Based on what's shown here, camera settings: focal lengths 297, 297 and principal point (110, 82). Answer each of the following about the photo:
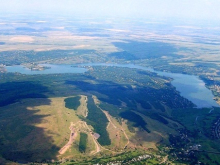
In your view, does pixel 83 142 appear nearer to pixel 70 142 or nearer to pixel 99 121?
pixel 70 142

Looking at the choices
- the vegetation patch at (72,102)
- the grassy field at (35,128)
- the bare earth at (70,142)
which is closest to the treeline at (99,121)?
the vegetation patch at (72,102)

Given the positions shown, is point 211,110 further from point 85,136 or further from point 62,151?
point 62,151

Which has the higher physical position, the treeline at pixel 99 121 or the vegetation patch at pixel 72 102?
the vegetation patch at pixel 72 102

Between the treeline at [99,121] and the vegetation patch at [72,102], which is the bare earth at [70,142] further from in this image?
the vegetation patch at [72,102]

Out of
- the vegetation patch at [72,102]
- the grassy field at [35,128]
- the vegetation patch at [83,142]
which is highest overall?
the vegetation patch at [72,102]

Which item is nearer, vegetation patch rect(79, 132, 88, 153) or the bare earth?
the bare earth

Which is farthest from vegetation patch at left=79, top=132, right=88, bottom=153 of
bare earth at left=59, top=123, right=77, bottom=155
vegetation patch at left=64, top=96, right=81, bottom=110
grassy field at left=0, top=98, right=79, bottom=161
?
vegetation patch at left=64, top=96, right=81, bottom=110

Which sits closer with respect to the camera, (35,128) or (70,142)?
(70,142)

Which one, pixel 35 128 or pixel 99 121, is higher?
pixel 35 128

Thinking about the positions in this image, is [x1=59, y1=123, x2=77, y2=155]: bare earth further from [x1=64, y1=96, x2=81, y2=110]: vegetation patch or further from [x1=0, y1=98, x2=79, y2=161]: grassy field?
[x1=64, y1=96, x2=81, y2=110]: vegetation patch

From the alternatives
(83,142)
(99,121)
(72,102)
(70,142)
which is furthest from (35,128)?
(72,102)

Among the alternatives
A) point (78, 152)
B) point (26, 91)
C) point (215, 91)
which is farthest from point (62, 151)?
point (215, 91)
